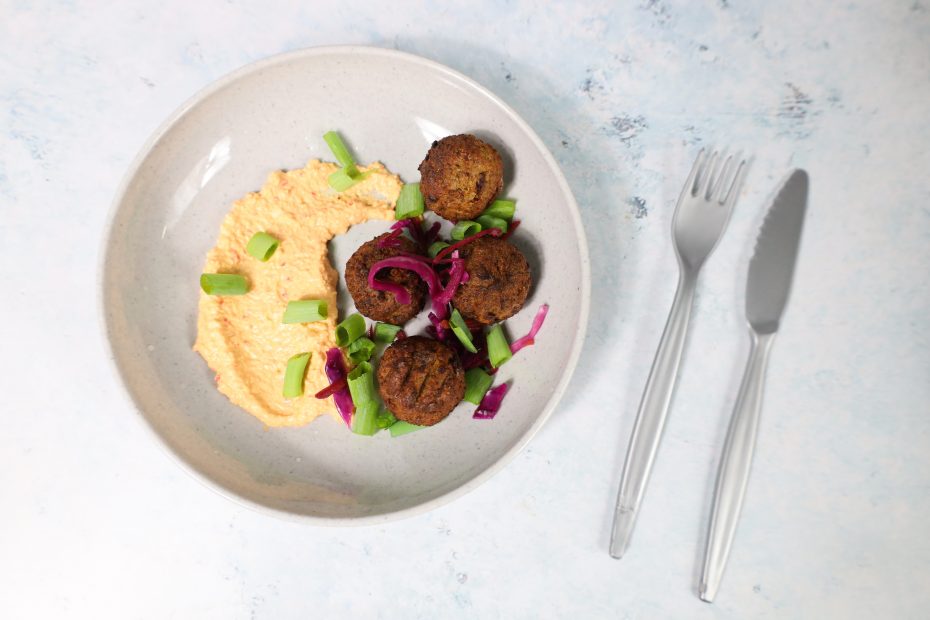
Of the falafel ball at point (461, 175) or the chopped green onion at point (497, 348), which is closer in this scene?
the falafel ball at point (461, 175)

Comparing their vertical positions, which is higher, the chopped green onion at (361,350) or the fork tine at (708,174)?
the fork tine at (708,174)

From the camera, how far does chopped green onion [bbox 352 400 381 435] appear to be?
2596 mm

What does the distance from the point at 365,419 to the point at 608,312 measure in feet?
3.75

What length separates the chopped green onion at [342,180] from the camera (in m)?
2.65

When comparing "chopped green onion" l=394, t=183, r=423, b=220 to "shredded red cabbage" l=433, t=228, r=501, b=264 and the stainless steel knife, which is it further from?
the stainless steel knife

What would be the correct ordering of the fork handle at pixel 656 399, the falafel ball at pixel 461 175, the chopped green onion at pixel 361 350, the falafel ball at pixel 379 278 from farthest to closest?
1. the chopped green onion at pixel 361 350
2. the fork handle at pixel 656 399
3. the falafel ball at pixel 379 278
4. the falafel ball at pixel 461 175

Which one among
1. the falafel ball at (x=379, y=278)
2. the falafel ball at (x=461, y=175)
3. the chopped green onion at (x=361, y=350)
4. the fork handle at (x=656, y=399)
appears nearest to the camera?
the falafel ball at (x=461, y=175)

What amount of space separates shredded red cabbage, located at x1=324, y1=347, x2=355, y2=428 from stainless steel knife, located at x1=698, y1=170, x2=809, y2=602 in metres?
1.59

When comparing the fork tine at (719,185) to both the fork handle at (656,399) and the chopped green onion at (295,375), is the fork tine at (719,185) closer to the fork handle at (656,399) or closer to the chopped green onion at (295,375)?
the fork handle at (656,399)

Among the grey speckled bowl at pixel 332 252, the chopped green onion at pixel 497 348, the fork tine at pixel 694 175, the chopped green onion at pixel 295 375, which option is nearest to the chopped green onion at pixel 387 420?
the grey speckled bowl at pixel 332 252

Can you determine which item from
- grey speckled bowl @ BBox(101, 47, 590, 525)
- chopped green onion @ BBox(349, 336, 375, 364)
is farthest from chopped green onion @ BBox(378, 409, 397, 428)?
chopped green onion @ BBox(349, 336, 375, 364)

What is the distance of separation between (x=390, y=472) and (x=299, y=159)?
1.44m

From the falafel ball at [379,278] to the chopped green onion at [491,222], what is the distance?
0.32m

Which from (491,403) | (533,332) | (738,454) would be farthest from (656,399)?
(491,403)
